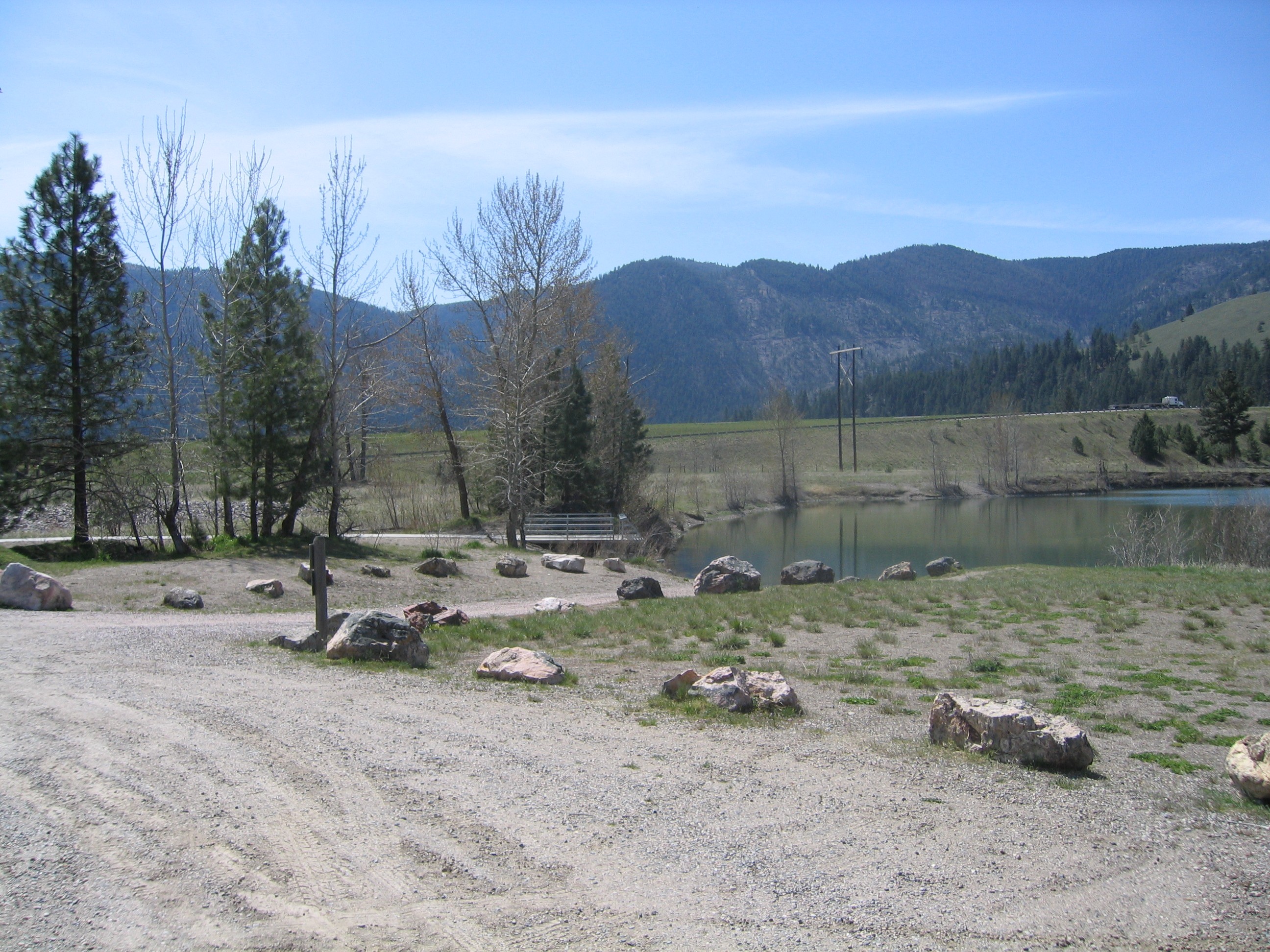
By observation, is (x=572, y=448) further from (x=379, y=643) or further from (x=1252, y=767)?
(x=1252, y=767)

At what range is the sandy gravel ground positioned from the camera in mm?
4246

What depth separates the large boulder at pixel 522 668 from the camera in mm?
9500

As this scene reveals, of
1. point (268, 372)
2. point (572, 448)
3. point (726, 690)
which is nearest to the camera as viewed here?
point (726, 690)

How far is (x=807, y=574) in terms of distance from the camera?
22609 mm

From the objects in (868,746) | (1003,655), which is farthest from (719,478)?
(868,746)

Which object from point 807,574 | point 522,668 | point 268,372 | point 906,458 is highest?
point 268,372

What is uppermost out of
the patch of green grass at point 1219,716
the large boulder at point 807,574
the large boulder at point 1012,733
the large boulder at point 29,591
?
Answer: the large boulder at point 29,591

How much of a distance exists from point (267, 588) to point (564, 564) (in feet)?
28.0

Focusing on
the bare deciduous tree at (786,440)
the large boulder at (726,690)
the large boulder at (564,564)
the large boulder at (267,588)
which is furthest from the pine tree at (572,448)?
the bare deciduous tree at (786,440)

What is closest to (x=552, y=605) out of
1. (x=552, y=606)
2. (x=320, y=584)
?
(x=552, y=606)

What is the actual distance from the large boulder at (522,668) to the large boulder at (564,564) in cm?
1272

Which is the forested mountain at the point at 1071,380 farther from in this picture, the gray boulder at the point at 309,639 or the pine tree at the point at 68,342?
the gray boulder at the point at 309,639

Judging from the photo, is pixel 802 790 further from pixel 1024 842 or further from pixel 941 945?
pixel 941 945

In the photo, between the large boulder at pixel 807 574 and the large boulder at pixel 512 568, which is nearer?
A: the large boulder at pixel 512 568
